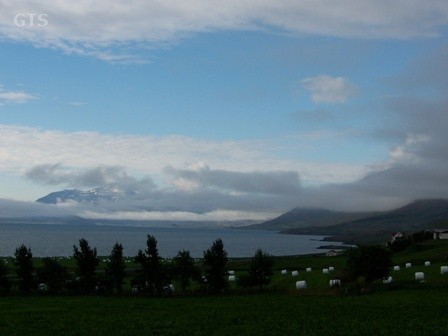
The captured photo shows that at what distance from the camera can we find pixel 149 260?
79500mm

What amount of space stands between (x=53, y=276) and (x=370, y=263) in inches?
1565

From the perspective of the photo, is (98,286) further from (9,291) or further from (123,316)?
(123,316)

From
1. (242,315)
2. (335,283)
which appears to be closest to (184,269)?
(335,283)

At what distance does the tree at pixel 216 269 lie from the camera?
7444 centimetres

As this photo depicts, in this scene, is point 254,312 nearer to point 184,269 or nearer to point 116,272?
point 184,269

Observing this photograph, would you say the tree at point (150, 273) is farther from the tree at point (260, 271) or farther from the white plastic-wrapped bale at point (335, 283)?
the white plastic-wrapped bale at point (335, 283)

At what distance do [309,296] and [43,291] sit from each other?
34771mm

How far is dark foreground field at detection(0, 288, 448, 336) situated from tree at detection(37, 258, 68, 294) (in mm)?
11807

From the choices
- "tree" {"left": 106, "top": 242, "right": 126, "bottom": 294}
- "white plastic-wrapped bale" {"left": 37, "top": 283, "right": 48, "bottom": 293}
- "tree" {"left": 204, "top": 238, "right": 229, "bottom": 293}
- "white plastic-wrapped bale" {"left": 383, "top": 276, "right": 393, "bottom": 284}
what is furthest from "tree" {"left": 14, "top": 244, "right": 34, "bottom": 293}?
"white plastic-wrapped bale" {"left": 383, "top": 276, "right": 393, "bottom": 284}

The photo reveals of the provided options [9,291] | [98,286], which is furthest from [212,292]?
[9,291]

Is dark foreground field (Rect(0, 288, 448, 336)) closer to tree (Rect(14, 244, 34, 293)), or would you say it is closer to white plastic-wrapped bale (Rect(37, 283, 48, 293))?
white plastic-wrapped bale (Rect(37, 283, 48, 293))

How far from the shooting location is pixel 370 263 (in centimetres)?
7112

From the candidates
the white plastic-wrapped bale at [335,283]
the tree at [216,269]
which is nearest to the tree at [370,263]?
the white plastic-wrapped bale at [335,283]

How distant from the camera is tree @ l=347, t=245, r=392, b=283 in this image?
71188mm
